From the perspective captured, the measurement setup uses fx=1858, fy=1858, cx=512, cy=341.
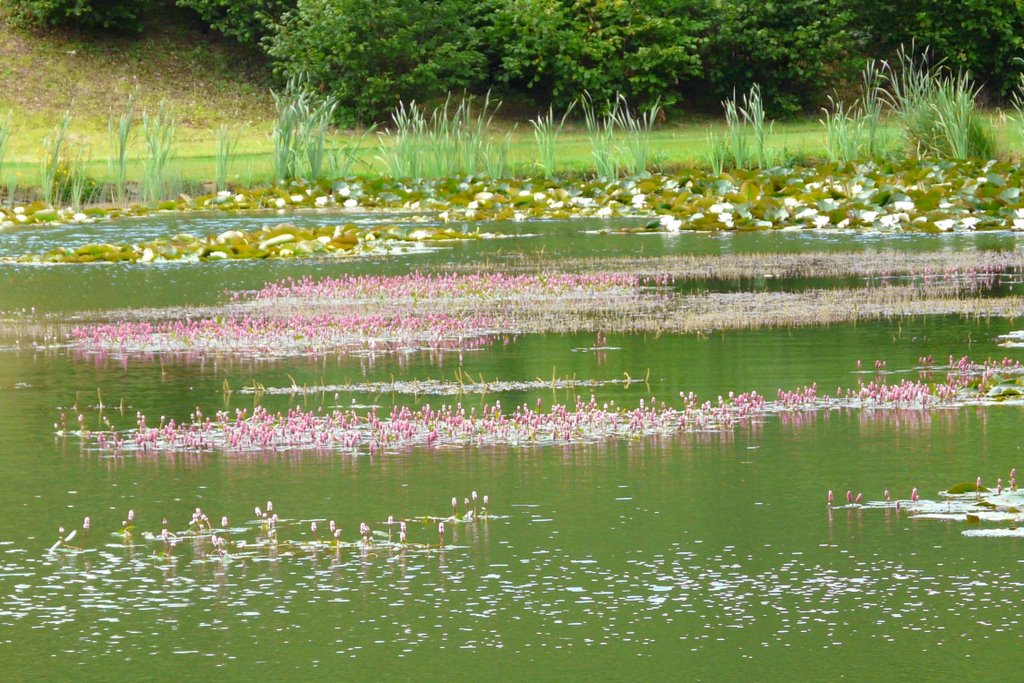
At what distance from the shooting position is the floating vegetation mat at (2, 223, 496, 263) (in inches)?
774

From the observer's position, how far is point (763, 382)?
978 cm

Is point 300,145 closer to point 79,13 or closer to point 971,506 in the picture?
point 79,13

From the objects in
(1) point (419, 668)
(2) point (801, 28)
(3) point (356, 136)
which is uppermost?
(2) point (801, 28)

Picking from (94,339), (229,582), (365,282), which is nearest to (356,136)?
(365,282)

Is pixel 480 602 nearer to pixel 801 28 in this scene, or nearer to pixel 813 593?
pixel 813 593

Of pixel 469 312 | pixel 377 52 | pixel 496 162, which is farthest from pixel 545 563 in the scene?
pixel 377 52

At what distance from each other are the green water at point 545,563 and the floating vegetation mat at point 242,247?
9.76 metres

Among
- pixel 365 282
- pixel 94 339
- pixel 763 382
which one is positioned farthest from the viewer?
A: pixel 365 282

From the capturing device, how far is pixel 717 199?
23.8 metres

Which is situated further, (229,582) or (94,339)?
(94,339)

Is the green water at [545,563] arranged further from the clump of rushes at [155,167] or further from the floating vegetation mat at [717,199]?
the clump of rushes at [155,167]

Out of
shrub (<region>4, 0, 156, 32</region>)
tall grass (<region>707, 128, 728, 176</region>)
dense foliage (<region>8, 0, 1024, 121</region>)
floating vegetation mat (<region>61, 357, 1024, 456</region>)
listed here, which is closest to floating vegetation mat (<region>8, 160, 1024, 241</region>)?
tall grass (<region>707, 128, 728, 176</region>)

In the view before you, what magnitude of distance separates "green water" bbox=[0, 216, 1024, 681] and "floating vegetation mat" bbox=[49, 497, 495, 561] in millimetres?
47

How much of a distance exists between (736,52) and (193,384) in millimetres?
39320
